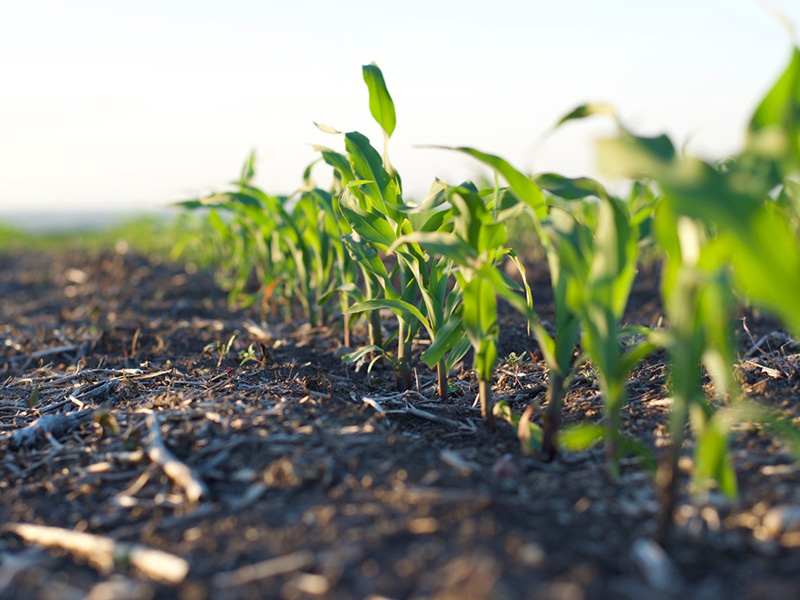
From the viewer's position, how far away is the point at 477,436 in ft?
6.08

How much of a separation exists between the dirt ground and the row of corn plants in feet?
0.35

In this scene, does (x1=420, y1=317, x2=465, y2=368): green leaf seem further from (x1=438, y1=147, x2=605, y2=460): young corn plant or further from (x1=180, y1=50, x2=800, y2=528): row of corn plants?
(x1=438, y1=147, x2=605, y2=460): young corn plant

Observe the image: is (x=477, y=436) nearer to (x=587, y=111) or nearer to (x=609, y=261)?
(x=609, y=261)

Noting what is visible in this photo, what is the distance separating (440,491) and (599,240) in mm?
616

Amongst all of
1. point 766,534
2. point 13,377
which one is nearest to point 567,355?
point 766,534

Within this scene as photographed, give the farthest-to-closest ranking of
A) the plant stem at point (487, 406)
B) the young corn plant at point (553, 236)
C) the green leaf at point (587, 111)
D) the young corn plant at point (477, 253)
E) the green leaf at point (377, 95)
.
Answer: the green leaf at point (377, 95)
the plant stem at point (487, 406)
the young corn plant at point (477, 253)
the young corn plant at point (553, 236)
the green leaf at point (587, 111)

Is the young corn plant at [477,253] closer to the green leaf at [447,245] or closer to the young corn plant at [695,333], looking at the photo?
the green leaf at [447,245]

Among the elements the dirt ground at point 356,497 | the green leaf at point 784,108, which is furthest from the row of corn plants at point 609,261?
the dirt ground at point 356,497

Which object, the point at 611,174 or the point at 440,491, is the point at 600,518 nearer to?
the point at 440,491

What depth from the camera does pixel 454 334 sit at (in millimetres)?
1947

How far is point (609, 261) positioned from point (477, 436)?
76cm

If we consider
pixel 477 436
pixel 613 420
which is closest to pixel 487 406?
pixel 477 436

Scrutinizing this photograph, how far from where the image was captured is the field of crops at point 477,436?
1.13 metres

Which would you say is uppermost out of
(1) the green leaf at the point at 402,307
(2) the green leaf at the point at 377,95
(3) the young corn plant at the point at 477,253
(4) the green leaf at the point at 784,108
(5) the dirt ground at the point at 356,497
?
(2) the green leaf at the point at 377,95
